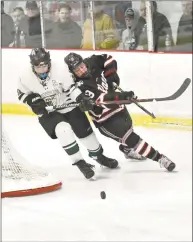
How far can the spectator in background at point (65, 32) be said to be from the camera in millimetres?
1951

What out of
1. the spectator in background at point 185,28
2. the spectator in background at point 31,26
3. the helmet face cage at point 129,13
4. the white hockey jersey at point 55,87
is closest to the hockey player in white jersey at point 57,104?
the white hockey jersey at point 55,87

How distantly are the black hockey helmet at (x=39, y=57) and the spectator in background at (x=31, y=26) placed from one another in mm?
97

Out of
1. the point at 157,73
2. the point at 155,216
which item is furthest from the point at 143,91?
the point at 155,216

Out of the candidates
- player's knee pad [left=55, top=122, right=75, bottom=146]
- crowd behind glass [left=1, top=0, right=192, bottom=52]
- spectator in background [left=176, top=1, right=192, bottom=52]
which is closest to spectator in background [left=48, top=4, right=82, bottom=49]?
crowd behind glass [left=1, top=0, right=192, bottom=52]

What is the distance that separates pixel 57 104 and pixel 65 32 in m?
0.23

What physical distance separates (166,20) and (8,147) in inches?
24.8

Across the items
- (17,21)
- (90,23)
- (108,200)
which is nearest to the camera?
(108,200)

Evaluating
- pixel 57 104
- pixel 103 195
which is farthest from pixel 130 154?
pixel 57 104

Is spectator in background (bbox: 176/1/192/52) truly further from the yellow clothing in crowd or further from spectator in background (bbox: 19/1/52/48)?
spectator in background (bbox: 19/1/52/48)

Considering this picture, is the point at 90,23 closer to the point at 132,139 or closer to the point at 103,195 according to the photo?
the point at 132,139

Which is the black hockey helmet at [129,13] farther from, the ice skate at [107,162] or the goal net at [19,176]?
the goal net at [19,176]

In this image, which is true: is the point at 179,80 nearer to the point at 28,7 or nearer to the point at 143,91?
the point at 143,91

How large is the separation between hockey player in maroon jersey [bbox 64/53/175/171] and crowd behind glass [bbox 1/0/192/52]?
0.20ft

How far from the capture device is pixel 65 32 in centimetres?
201
